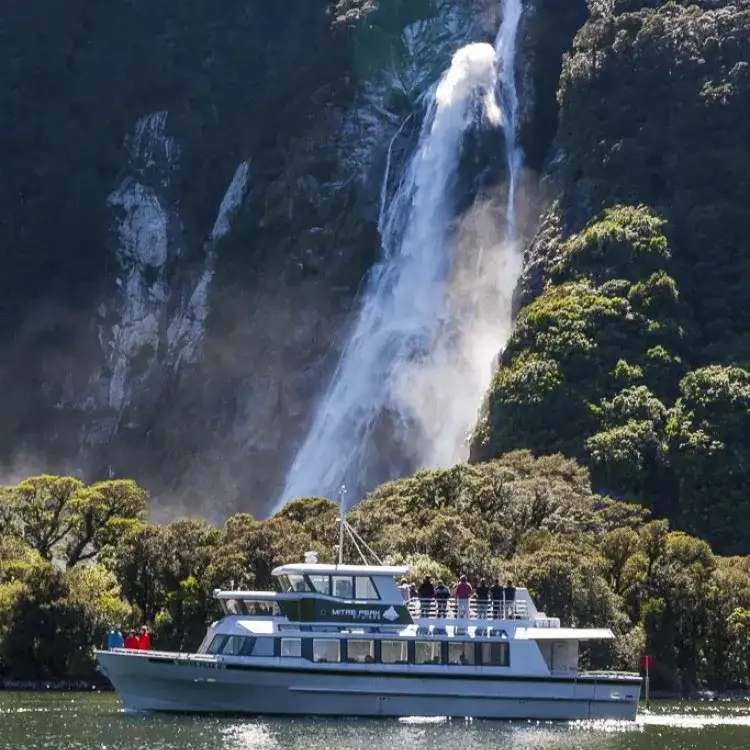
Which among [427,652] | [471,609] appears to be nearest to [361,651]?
[427,652]

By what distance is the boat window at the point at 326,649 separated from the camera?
217 feet

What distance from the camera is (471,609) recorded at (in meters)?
68.6

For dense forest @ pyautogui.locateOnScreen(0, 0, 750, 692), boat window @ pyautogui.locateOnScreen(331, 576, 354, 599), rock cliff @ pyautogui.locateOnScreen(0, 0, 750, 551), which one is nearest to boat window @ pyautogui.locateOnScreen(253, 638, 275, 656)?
boat window @ pyautogui.locateOnScreen(331, 576, 354, 599)

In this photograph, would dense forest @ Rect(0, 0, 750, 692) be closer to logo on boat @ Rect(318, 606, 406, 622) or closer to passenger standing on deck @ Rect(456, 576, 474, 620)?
passenger standing on deck @ Rect(456, 576, 474, 620)

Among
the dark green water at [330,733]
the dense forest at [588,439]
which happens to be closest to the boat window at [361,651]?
the dark green water at [330,733]

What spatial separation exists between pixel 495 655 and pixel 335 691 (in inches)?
255

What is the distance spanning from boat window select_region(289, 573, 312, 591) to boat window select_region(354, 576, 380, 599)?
1842 millimetres

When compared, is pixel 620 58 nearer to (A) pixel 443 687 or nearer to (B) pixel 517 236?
(B) pixel 517 236

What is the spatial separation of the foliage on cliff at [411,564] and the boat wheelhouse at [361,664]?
1466cm

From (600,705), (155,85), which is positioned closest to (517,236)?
(155,85)

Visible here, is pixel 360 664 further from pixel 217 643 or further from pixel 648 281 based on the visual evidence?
pixel 648 281

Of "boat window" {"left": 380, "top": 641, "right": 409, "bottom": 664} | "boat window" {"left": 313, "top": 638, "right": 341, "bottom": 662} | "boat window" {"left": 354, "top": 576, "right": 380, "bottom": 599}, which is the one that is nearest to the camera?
"boat window" {"left": 313, "top": 638, "right": 341, "bottom": 662}

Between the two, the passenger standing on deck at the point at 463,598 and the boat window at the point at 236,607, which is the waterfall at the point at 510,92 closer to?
the passenger standing on deck at the point at 463,598

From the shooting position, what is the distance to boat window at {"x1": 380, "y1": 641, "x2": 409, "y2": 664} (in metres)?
66.4
